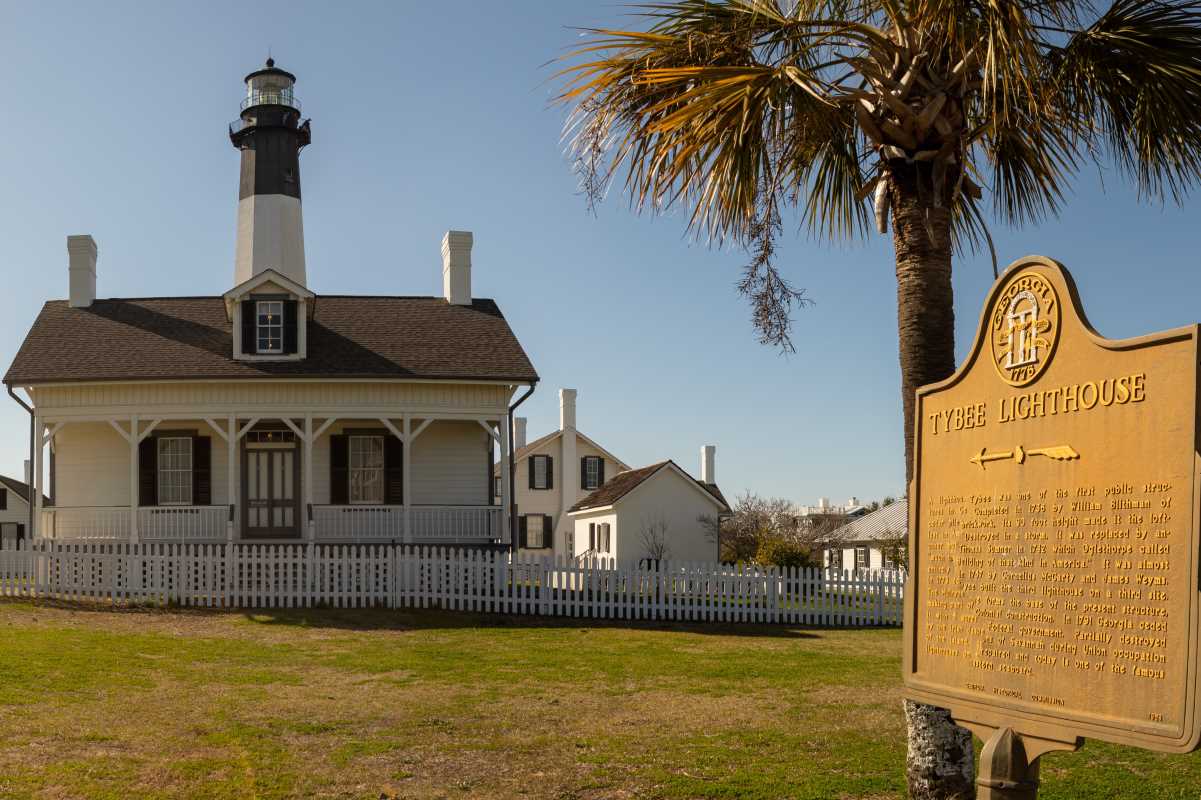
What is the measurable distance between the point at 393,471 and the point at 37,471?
762 cm

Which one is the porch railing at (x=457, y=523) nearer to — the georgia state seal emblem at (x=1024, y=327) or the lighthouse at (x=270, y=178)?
the lighthouse at (x=270, y=178)

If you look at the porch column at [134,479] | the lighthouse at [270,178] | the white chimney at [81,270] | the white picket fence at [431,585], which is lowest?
the white picket fence at [431,585]

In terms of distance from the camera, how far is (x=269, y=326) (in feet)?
85.6

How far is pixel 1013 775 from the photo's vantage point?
505 centimetres

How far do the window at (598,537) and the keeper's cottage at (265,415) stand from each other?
1469 centimetres

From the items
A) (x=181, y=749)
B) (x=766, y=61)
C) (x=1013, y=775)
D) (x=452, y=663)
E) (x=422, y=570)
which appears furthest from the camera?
(x=422, y=570)

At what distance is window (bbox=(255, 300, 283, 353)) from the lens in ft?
85.6

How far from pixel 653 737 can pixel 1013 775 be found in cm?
575

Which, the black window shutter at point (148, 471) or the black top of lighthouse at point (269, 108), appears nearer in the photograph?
the black window shutter at point (148, 471)

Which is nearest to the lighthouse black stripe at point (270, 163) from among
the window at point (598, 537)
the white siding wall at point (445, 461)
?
the white siding wall at point (445, 461)

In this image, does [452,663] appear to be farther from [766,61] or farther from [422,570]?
[766,61]

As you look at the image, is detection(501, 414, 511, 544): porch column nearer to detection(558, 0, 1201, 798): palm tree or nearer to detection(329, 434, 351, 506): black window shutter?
detection(329, 434, 351, 506): black window shutter

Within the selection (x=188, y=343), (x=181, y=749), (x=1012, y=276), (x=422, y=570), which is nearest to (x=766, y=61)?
(x=1012, y=276)

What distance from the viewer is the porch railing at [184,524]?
82.4 ft
